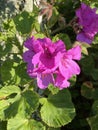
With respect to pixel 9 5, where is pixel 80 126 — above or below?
below

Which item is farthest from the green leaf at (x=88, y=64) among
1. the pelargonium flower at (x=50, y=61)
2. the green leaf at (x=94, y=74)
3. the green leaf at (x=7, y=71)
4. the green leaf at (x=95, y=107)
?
the pelargonium flower at (x=50, y=61)

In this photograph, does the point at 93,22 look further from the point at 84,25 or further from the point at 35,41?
the point at 35,41

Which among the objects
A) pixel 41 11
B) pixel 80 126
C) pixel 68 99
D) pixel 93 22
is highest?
pixel 41 11

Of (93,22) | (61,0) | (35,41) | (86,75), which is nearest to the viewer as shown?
(35,41)

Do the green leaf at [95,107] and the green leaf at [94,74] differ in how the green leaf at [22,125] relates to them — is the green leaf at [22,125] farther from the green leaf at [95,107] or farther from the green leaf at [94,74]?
the green leaf at [94,74]

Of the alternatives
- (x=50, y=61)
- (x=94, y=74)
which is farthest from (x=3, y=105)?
(x=94, y=74)

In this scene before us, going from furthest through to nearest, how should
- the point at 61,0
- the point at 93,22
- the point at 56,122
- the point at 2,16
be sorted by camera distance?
the point at 61,0
the point at 2,16
the point at 56,122
the point at 93,22

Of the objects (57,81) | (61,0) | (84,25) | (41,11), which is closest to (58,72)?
(57,81)
